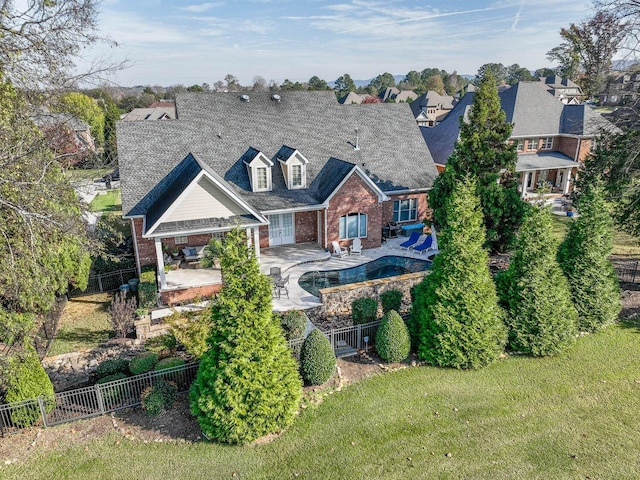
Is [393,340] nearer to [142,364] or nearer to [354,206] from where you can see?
[142,364]

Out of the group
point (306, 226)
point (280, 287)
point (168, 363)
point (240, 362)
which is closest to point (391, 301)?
point (280, 287)

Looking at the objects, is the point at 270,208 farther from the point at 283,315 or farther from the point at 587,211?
the point at 587,211

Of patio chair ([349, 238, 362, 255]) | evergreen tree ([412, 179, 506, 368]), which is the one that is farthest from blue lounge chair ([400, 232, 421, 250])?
evergreen tree ([412, 179, 506, 368])

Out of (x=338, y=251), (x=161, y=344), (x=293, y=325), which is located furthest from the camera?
(x=338, y=251)

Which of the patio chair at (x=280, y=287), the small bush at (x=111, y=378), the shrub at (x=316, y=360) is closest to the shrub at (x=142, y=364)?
the small bush at (x=111, y=378)

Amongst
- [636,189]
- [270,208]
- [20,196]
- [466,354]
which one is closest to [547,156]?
[636,189]

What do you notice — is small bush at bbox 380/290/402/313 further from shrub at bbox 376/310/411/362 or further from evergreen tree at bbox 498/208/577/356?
evergreen tree at bbox 498/208/577/356

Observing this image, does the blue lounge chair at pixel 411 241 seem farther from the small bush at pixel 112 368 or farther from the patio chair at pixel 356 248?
the small bush at pixel 112 368
